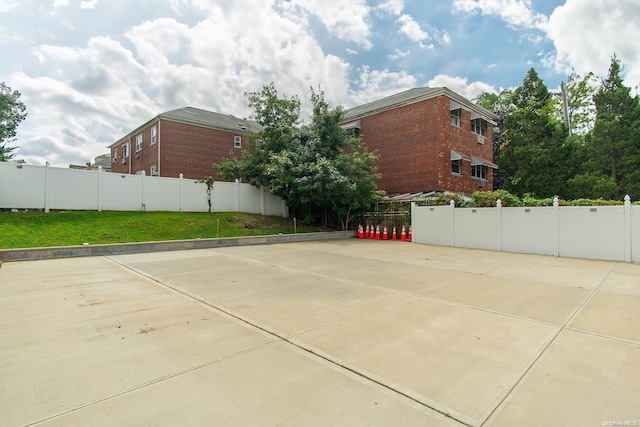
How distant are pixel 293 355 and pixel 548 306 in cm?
433

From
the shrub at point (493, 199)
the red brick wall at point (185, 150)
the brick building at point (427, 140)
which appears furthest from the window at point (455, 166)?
the red brick wall at point (185, 150)

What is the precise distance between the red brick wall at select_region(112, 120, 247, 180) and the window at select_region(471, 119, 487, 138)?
57.7ft

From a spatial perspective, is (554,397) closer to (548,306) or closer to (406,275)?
(548,306)

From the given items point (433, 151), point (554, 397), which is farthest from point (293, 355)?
point (433, 151)

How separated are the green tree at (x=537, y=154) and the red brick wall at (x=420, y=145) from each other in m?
2.36

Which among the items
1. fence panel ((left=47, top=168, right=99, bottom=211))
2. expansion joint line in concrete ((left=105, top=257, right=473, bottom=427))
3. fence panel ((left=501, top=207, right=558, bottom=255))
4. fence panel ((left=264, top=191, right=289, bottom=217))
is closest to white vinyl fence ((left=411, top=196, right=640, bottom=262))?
fence panel ((left=501, top=207, right=558, bottom=255))

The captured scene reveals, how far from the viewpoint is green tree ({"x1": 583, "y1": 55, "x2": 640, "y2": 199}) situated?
20.7 metres

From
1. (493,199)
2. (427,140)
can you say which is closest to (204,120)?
(427,140)

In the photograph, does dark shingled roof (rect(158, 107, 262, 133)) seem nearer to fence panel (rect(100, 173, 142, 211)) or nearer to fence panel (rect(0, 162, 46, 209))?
fence panel (rect(100, 173, 142, 211))

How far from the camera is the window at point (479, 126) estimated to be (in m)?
24.7

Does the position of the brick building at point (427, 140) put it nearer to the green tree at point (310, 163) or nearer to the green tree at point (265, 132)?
the green tree at point (310, 163)

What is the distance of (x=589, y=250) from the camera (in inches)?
463

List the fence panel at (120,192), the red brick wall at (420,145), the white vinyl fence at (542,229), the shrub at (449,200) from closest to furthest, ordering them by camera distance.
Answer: the white vinyl fence at (542,229)
the shrub at (449,200)
the fence panel at (120,192)
the red brick wall at (420,145)

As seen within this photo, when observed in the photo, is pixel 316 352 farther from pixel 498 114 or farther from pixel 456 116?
pixel 498 114
